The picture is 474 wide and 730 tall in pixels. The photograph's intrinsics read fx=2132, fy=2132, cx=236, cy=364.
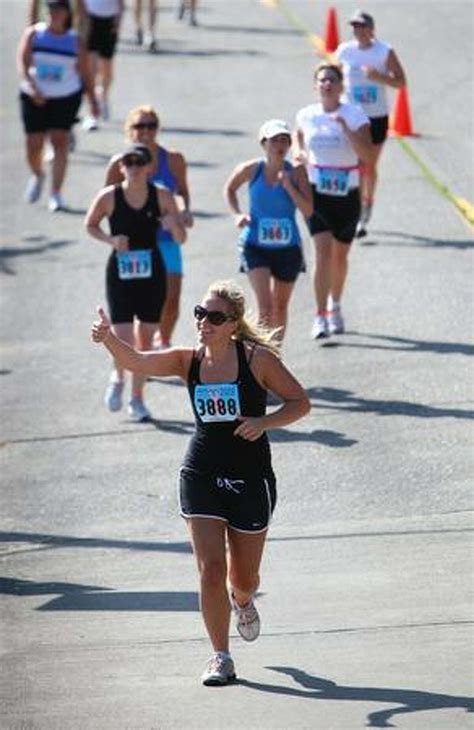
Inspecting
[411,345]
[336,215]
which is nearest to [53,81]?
[336,215]

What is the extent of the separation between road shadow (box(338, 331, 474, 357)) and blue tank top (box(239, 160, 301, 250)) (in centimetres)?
163

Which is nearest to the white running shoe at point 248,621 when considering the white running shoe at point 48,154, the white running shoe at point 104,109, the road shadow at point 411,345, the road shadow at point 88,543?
the road shadow at point 88,543

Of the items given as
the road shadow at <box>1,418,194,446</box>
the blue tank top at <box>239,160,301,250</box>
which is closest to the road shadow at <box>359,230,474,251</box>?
the blue tank top at <box>239,160,301,250</box>

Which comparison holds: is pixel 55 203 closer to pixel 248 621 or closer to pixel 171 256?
pixel 171 256

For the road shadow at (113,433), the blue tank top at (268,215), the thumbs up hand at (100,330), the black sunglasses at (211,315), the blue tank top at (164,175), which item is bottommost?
the road shadow at (113,433)

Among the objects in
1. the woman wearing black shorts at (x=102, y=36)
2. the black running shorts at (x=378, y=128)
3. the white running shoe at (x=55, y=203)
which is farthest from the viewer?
the woman wearing black shorts at (x=102, y=36)

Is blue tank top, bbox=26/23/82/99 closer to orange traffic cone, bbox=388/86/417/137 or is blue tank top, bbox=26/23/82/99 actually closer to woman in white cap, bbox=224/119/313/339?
orange traffic cone, bbox=388/86/417/137

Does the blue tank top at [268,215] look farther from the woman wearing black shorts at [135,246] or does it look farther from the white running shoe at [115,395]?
the white running shoe at [115,395]

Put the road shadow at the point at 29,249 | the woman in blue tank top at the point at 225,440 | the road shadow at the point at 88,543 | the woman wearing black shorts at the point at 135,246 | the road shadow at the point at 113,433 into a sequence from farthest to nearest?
the road shadow at the point at 29,249 → the road shadow at the point at 113,433 → the woman wearing black shorts at the point at 135,246 → the road shadow at the point at 88,543 → the woman in blue tank top at the point at 225,440

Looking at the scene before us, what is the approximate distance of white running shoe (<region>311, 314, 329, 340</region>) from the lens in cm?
1634

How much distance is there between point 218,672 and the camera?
9758 mm

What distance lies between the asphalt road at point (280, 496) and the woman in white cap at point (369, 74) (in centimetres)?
106

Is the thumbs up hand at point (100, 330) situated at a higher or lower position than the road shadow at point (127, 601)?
higher

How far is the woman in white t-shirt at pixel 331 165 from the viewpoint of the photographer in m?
15.8
